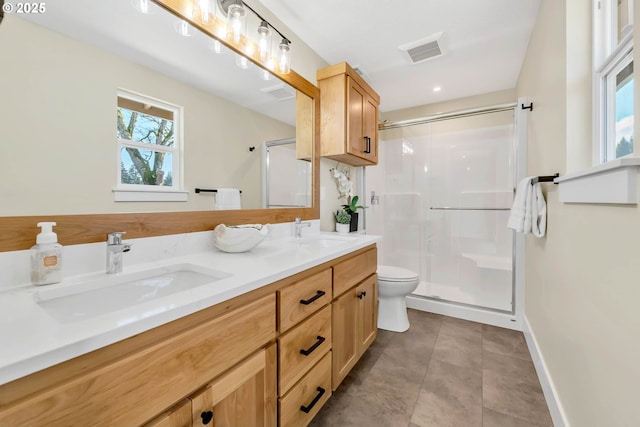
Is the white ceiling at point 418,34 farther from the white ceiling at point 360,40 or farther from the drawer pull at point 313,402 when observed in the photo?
the drawer pull at point 313,402

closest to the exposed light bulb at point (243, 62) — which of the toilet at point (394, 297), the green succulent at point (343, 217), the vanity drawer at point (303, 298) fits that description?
the vanity drawer at point (303, 298)

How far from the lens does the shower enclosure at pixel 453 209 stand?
8.60ft

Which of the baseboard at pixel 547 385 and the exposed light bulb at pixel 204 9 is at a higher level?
the exposed light bulb at pixel 204 9

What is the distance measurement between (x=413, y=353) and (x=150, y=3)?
241cm

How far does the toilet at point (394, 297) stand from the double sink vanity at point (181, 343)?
89cm

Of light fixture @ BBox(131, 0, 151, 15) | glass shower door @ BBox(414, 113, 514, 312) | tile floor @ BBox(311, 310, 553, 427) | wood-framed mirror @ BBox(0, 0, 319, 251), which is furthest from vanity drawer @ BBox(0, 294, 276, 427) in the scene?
glass shower door @ BBox(414, 113, 514, 312)

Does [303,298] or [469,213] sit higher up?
[469,213]

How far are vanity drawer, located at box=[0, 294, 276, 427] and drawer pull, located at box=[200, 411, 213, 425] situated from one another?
83 millimetres

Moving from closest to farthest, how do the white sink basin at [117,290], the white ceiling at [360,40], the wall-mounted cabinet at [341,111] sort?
the white sink basin at [117,290], the white ceiling at [360,40], the wall-mounted cabinet at [341,111]

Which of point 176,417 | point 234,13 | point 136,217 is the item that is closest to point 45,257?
point 136,217

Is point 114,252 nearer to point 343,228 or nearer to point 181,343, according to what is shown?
point 181,343

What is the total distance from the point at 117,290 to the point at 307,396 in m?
0.84

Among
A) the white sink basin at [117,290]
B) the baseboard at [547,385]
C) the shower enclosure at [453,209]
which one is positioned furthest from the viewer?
the shower enclosure at [453,209]

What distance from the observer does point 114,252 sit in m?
0.88
